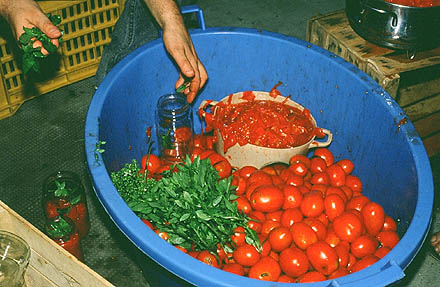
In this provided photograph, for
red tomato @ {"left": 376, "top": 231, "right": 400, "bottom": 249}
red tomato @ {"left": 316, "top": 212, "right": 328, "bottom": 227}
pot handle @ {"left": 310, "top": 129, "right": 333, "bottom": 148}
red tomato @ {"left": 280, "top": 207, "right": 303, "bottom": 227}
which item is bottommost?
red tomato @ {"left": 376, "top": 231, "right": 400, "bottom": 249}

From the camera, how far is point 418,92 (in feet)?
8.61

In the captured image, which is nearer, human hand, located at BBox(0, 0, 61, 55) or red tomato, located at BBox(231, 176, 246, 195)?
human hand, located at BBox(0, 0, 61, 55)

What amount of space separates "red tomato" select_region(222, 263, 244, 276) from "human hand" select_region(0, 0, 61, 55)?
111 centimetres

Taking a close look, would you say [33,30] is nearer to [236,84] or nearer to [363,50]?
[236,84]

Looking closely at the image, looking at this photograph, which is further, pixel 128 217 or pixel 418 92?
pixel 418 92

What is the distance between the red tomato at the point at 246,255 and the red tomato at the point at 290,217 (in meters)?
0.22

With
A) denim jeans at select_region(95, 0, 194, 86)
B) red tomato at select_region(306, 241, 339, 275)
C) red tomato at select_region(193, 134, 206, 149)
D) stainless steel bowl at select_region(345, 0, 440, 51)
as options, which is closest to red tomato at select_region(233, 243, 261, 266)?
red tomato at select_region(306, 241, 339, 275)

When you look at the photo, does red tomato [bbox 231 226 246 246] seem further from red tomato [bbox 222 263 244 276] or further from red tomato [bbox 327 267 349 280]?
red tomato [bbox 327 267 349 280]

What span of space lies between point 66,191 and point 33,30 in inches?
33.1

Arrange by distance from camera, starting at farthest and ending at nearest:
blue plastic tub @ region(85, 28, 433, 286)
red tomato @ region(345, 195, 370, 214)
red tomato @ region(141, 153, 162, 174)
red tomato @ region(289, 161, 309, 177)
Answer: red tomato @ region(141, 153, 162, 174), red tomato @ region(289, 161, 309, 177), red tomato @ region(345, 195, 370, 214), blue plastic tub @ region(85, 28, 433, 286)

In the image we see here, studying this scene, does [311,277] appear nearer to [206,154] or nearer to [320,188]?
[320,188]

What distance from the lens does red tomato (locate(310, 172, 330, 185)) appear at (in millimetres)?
2274

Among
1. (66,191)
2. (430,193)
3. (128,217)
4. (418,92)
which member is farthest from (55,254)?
(418,92)

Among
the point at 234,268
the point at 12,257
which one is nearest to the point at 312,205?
the point at 234,268
